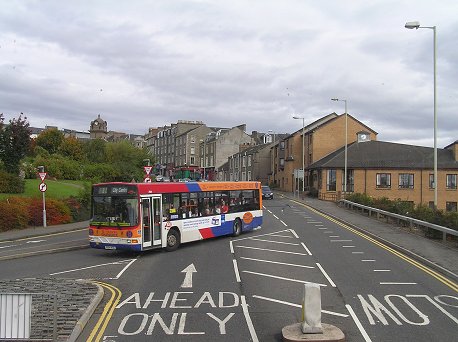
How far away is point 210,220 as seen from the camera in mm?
22547

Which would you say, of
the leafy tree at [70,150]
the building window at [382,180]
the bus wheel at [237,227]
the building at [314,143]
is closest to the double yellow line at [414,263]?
the bus wheel at [237,227]

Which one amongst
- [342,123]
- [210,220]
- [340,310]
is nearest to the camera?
[340,310]

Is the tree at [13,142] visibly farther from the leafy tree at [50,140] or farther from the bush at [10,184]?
the leafy tree at [50,140]

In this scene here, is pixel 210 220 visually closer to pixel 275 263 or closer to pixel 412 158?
pixel 275 263

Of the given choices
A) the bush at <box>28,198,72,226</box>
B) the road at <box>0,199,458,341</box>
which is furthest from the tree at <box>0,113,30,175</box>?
the road at <box>0,199,458,341</box>

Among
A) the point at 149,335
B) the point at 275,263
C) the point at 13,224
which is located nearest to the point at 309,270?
the point at 275,263

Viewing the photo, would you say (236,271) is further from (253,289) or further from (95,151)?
(95,151)

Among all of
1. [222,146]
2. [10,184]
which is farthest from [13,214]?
[222,146]

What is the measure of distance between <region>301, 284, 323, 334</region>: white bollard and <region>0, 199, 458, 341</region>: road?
52 centimetres

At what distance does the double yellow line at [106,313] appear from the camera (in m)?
8.45

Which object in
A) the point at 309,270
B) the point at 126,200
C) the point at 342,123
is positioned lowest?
the point at 309,270

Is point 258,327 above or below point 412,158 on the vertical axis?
below

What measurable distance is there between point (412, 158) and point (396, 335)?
5414 cm

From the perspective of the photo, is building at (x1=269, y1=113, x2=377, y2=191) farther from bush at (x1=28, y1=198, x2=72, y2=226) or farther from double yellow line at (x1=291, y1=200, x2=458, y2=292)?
double yellow line at (x1=291, y1=200, x2=458, y2=292)
